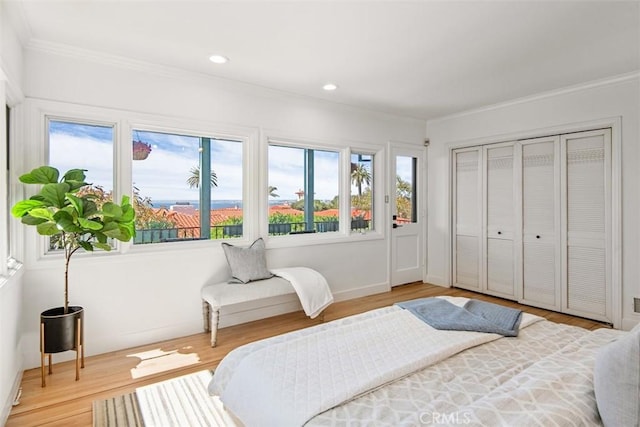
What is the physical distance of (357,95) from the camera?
4.01 metres

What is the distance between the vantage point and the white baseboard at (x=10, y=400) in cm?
196

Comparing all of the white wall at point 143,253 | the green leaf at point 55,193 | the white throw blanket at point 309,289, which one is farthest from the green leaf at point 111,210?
the white throw blanket at point 309,289

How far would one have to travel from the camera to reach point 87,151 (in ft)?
9.59

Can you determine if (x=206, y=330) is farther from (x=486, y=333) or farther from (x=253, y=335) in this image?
(x=486, y=333)

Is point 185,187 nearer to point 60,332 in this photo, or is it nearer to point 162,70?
point 162,70

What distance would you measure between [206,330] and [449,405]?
8.76 ft

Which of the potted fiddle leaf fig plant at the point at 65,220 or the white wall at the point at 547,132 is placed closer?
the potted fiddle leaf fig plant at the point at 65,220

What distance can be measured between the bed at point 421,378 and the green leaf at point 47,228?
160cm

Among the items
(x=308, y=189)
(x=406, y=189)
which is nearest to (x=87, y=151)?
(x=308, y=189)

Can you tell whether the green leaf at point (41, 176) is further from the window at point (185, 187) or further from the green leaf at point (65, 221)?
the window at point (185, 187)

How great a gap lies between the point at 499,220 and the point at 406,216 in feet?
4.11

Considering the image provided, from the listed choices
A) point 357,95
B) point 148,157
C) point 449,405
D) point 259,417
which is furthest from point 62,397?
point 357,95

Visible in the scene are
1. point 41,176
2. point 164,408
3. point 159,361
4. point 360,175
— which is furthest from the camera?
point 360,175

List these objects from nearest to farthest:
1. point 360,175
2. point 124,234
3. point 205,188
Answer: point 124,234 → point 205,188 → point 360,175
